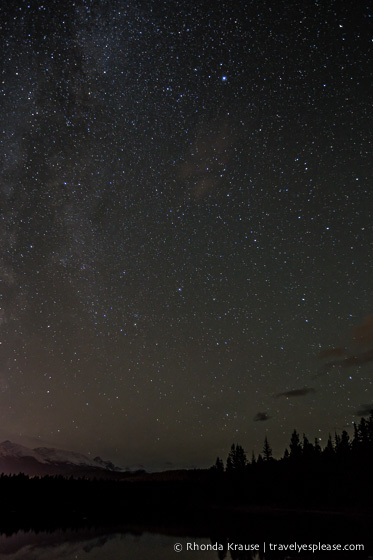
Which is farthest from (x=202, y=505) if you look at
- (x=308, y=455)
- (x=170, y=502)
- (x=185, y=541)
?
(x=185, y=541)

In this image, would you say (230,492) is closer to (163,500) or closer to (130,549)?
(163,500)

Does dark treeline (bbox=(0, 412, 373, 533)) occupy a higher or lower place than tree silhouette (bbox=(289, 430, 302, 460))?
lower

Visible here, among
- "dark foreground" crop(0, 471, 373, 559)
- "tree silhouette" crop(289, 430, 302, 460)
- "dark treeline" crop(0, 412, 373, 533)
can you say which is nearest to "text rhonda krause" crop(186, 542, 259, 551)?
"dark treeline" crop(0, 412, 373, 533)

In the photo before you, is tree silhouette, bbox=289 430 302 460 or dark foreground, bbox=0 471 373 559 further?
tree silhouette, bbox=289 430 302 460

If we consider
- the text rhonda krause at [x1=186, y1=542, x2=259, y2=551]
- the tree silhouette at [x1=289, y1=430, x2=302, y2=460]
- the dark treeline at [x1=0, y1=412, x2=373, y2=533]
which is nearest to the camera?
the text rhonda krause at [x1=186, y1=542, x2=259, y2=551]

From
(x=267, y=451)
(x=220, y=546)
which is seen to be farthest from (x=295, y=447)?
(x=220, y=546)

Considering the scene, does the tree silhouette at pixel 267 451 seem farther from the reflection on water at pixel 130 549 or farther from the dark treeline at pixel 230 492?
the reflection on water at pixel 130 549

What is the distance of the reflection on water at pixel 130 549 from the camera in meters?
24.3

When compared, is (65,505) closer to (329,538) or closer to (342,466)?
(342,466)

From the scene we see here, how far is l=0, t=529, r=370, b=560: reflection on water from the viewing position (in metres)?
24.3

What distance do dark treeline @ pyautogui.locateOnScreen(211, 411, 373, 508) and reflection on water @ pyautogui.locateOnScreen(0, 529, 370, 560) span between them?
148 ft

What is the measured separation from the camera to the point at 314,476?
268 ft

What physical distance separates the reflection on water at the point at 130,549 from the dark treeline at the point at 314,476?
45.2 metres

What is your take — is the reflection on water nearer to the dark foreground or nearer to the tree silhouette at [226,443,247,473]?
the dark foreground
